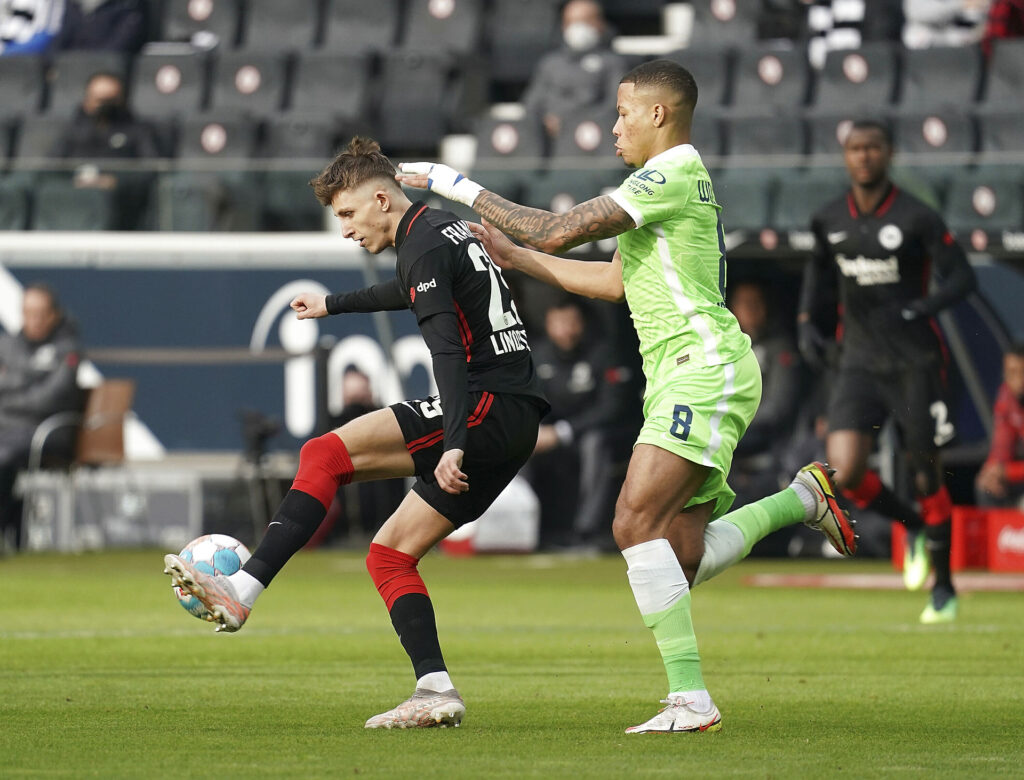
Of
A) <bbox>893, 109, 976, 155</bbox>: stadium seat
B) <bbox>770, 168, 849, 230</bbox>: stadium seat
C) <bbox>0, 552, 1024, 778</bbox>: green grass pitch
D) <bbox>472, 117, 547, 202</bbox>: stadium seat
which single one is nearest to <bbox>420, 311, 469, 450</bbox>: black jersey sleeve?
<bbox>0, 552, 1024, 778</bbox>: green grass pitch

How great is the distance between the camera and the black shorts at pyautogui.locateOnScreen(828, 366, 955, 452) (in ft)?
34.0

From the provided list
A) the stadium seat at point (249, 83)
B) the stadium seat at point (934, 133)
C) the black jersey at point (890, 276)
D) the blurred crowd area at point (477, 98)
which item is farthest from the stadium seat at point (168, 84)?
the black jersey at point (890, 276)

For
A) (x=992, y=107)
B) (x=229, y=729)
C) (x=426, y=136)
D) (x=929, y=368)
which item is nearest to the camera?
(x=229, y=729)

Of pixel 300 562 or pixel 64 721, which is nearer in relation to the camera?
pixel 64 721

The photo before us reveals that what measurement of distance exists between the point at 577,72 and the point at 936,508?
360 inches

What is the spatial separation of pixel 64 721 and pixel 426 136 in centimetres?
1401

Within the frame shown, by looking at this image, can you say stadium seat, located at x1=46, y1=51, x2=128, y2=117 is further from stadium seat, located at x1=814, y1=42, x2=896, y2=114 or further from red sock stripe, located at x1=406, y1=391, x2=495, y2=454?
red sock stripe, located at x1=406, y1=391, x2=495, y2=454

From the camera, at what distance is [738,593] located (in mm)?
12500

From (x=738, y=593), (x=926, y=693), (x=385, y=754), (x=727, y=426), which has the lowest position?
(x=738, y=593)

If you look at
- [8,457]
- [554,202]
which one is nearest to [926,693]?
[554,202]

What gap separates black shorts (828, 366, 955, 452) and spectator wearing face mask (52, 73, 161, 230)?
7.89m

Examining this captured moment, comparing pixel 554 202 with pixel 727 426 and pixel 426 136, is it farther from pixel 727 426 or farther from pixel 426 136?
pixel 727 426

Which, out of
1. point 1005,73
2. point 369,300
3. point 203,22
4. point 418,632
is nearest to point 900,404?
point 369,300

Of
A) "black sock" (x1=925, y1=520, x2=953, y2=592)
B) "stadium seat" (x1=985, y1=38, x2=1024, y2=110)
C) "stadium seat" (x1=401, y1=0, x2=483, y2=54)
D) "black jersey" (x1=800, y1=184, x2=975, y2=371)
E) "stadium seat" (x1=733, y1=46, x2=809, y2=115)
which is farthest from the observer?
"stadium seat" (x1=401, y1=0, x2=483, y2=54)
